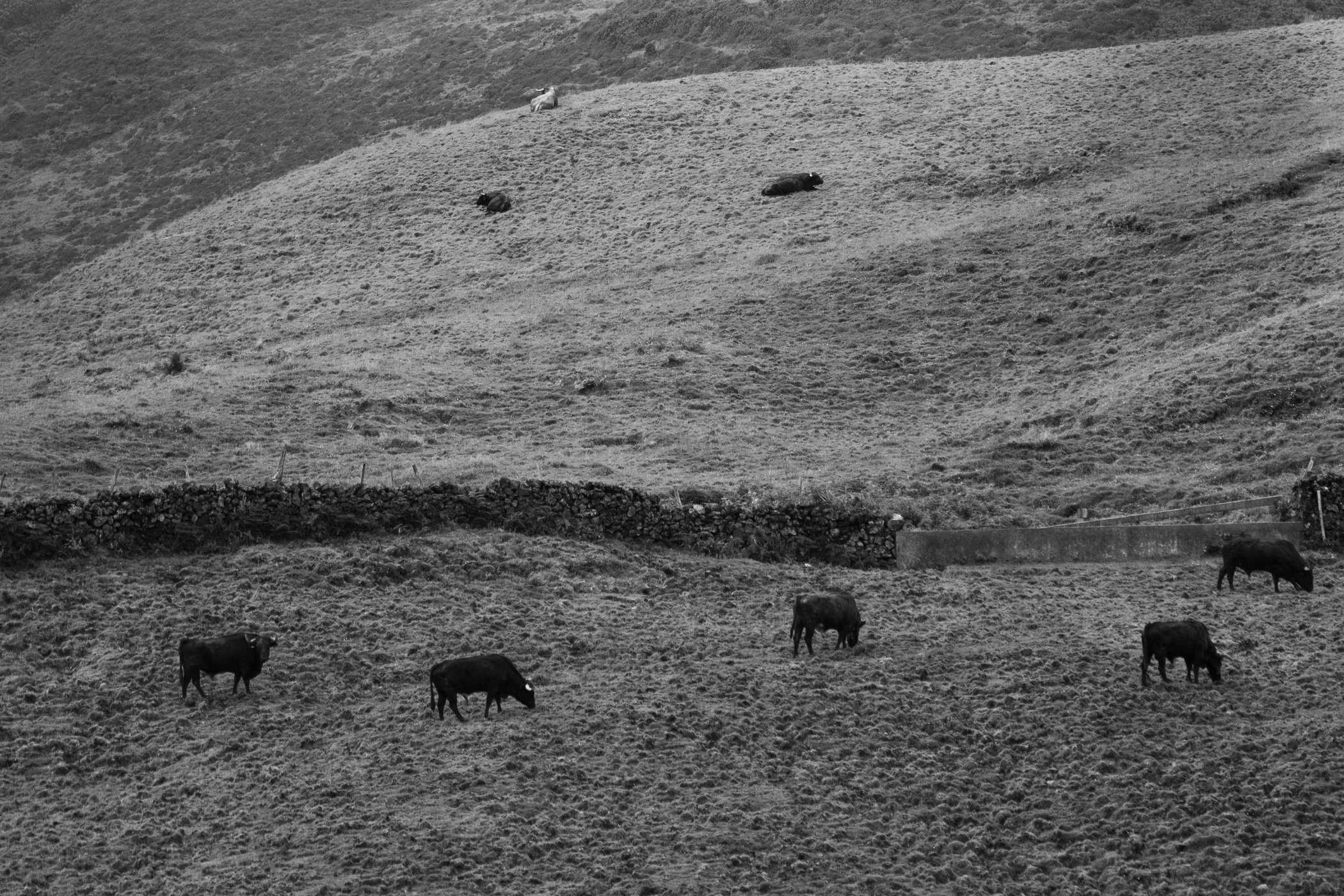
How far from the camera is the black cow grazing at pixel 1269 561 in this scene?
24.0m

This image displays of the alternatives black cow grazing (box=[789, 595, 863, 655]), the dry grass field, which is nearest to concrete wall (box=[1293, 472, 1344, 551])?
the dry grass field

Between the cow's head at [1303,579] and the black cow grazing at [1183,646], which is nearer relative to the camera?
the black cow grazing at [1183,646]

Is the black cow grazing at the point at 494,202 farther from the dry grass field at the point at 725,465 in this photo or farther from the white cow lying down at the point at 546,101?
the white cow lying down at the point at 546,101

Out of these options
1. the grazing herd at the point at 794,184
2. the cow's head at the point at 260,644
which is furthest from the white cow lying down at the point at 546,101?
the cow's head at the point at 260,644

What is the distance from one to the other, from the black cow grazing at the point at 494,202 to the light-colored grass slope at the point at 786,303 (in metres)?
0.56

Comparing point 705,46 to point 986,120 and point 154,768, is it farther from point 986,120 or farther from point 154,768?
point 154,768

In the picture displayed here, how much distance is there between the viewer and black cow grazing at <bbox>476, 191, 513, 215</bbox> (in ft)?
193

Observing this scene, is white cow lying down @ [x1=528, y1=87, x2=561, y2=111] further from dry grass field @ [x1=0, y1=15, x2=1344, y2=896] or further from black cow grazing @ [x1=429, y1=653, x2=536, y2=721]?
black cow grazing @ [x1=429, y1=653, x2=536, y2=721]

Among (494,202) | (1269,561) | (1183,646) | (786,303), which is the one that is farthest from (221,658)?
(494,202)

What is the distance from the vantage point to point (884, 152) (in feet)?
195

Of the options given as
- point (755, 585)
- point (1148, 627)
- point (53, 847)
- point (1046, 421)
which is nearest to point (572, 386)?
point (1046, 421)

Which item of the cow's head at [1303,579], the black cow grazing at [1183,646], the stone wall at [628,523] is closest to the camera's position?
the black cow grazing at [1183,646]

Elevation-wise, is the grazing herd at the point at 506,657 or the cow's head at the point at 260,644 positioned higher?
the cow's head at the point at 260,644

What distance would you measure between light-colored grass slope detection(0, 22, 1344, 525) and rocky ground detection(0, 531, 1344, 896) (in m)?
5.81
